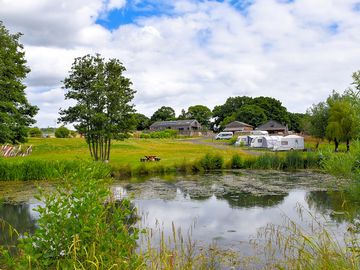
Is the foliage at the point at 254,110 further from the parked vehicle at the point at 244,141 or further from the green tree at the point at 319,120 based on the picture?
the green tree at the point at 319,120

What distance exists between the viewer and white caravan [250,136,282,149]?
4569cm

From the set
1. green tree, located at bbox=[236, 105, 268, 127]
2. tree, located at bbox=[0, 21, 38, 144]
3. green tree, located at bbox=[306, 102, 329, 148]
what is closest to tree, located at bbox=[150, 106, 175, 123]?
green tree, located at bbox=[236, 105, 268, 127]

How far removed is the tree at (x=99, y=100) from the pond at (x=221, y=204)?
585 centimetres

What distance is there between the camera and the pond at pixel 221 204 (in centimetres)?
1173

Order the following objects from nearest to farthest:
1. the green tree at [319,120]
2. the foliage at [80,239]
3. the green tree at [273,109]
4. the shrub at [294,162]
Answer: the foliage at [80,239] → the shrub at [294,162] → the green tree at [319,120] → the green tree at [273,109]

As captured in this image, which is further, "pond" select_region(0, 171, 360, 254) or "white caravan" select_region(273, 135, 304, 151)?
"white caravan" select_region(273, 135, 304, 151)

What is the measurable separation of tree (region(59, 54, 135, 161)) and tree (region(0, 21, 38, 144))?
3032 mm

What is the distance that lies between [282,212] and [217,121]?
97.1 meters

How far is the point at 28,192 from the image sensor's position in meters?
19.2

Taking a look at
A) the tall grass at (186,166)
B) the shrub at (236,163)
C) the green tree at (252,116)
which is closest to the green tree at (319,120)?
the tall grass at (186,166)

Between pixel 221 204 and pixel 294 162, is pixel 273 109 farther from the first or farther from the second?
pixel 221 204

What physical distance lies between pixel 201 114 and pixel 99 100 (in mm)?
89074

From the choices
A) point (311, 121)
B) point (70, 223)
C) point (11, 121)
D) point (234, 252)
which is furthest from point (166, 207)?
point (311, 121)

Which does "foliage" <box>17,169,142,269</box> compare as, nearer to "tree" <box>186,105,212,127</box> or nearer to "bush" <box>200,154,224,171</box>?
"bush" <box>200,154,224,171</box>
